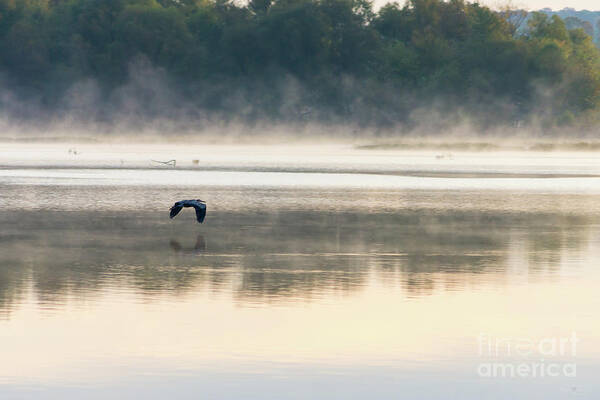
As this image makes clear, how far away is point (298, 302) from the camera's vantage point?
15.4m

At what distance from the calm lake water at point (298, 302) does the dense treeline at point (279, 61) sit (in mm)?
85347

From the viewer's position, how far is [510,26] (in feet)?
398

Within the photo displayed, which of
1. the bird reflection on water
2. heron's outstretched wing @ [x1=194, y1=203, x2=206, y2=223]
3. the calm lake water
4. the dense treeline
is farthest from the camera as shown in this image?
the dense treeline

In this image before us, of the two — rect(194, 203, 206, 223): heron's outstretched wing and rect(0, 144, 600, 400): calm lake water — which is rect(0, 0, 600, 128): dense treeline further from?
rect(194, 203, 206, 223): heron's outstretched wing

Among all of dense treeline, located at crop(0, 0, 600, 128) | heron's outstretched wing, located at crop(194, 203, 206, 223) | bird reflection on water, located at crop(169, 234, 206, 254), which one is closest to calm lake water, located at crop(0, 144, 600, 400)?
bird reflection on water, located at crop(169, 234, 206, 254)

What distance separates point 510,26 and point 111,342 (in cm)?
11284

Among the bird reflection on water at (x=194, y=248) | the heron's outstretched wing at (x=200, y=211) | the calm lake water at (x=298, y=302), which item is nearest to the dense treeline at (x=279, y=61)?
the calm lake water at (x=298, y=302)

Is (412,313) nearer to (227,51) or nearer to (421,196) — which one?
(421,196)

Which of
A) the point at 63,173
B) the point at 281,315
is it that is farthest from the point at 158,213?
the point at 63,173

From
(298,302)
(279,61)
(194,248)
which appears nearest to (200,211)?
(194,248)

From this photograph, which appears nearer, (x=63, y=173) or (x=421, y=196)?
(x=421, y=196)

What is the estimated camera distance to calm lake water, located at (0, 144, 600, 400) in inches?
441

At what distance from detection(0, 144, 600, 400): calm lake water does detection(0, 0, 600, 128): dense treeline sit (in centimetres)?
8535

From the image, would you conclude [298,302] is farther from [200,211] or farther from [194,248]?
[200,211]
